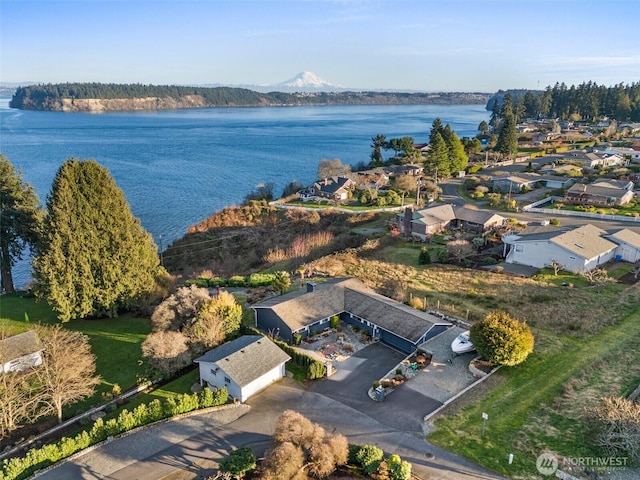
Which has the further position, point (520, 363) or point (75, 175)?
point (75, 175)

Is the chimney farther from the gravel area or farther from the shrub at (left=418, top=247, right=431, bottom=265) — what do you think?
the gravel area

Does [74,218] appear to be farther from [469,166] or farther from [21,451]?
[469,166]

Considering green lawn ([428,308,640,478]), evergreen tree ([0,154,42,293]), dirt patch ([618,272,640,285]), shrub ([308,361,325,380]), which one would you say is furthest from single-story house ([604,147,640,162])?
evergreen tree ([0,154,42,293])

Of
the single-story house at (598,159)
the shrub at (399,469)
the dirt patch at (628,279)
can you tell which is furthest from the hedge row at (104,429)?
the single-story house at (598,159)

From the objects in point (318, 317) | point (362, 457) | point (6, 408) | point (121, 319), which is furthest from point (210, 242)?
point (362, 457)

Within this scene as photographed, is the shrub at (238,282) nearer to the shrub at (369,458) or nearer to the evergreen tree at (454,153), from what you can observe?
the shrub at (369,458)

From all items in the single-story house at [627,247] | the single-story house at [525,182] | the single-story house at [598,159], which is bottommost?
the single-story house at [627,247]
